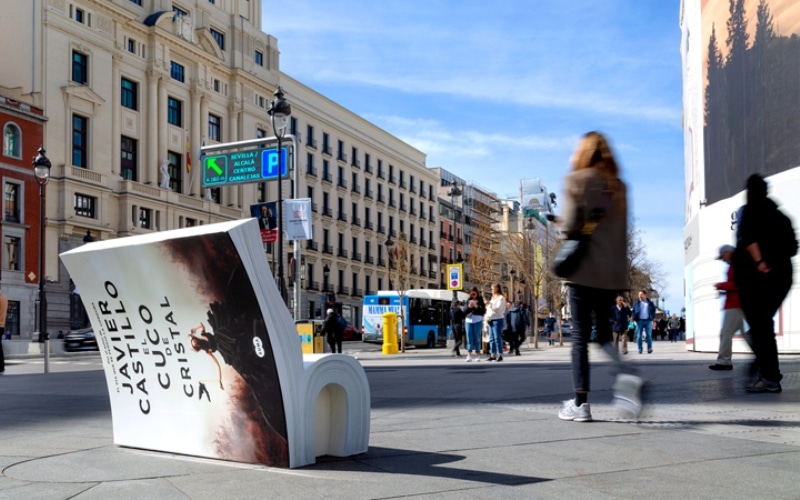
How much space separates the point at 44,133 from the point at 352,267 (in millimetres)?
38209

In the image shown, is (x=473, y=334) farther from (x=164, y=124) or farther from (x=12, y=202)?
(x=164, y=124)

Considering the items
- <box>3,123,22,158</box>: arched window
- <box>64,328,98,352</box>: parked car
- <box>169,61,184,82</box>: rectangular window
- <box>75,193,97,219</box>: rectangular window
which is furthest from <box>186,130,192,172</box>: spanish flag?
<box>64,328,98,352</box>: parked car

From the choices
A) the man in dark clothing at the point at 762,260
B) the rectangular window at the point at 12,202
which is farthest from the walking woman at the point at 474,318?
the rectangular window at the point at 12,202

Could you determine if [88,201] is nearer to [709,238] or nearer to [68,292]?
[68,292]

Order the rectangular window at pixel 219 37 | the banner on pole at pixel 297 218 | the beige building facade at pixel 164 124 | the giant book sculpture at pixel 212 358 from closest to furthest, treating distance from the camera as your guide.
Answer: the giant book sculpture at pixel 212 358 → the banner on pole at pixel 297 218 → the beige building facade at pixel 164 124 → the rectangular window at pixel 219 37

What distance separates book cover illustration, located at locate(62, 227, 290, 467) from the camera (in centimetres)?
407

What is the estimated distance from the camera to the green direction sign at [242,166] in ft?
71.3

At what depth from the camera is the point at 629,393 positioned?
5.56 m

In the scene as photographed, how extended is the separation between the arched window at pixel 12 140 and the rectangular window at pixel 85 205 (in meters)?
4.51

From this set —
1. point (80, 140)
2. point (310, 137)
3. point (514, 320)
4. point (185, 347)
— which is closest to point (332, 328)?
point (514, 320)

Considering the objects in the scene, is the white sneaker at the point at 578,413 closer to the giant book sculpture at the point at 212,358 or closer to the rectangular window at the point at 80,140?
the giant book sculpture at the point at 212,358

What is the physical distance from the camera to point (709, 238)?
938 inches

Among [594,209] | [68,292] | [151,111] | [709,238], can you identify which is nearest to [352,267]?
[151,111]

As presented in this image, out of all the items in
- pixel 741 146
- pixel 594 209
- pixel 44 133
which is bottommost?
pixel 594 209
